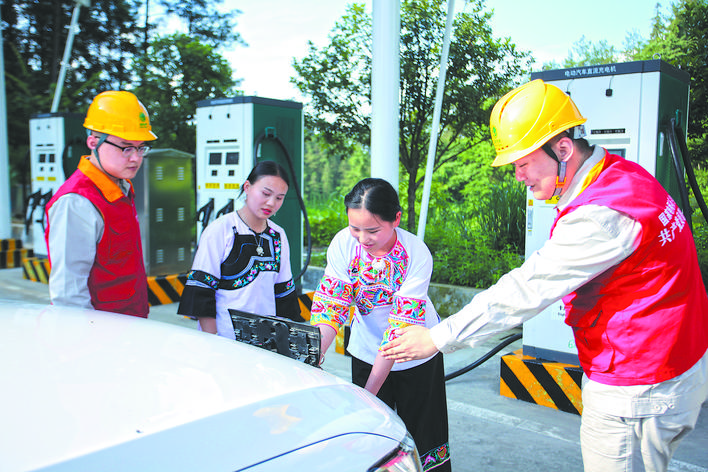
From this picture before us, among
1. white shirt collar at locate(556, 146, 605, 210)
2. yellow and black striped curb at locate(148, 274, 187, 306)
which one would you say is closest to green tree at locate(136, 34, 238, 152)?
yellow and black striped curb at locate(148, 274, 187, 306)

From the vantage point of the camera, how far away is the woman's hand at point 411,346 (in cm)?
200

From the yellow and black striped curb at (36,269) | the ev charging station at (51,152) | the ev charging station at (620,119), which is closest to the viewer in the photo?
the ev charging station at (620,119)

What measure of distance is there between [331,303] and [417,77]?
6.58 meters

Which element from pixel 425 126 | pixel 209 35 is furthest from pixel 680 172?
pixel 209 35

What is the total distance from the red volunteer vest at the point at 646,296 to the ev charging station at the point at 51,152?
812 centimetres

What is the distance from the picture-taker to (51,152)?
28.4 ft

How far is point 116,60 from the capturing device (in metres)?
15.0

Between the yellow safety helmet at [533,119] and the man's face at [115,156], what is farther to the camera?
the man's face at [115,156]

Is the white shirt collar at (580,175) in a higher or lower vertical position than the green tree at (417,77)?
lower

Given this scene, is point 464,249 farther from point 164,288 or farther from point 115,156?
point 115,156

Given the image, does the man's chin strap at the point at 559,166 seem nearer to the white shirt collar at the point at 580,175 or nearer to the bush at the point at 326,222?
the white shirt collar at the point at 580,175

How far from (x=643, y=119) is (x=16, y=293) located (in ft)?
25.6

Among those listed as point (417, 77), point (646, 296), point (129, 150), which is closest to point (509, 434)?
point (646, 296)

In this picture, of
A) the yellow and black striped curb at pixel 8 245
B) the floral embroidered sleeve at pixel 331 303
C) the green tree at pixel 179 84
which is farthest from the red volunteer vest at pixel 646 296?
the yellow and black striped curb at pixel 8 245
